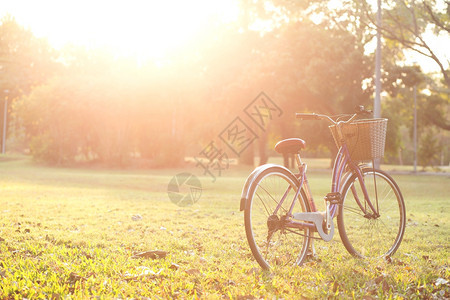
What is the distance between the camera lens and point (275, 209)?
4121 millimetres

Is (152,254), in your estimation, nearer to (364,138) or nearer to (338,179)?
(338,179)

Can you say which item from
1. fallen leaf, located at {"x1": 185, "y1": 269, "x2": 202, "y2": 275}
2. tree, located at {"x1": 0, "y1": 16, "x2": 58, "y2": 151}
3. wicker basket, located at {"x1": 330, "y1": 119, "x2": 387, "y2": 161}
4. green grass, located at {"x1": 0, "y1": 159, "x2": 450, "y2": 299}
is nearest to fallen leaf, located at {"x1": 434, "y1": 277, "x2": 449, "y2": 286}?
green grass, located at {"x1": 0, "y1": 159, "x2": 450, "y2": 299}

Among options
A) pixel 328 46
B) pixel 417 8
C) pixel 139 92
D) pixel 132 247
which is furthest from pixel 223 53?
pixel 132 247

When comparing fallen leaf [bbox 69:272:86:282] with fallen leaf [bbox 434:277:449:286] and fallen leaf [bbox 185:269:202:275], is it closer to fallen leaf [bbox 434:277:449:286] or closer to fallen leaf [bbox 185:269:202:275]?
fallen leaf [bbox 185:269:202:275]

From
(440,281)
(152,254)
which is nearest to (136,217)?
(152,254)

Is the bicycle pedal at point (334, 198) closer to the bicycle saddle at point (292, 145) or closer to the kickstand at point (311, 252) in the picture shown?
the kickstand at point (311, 252)

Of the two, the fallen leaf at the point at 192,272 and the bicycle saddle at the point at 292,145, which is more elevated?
the bicycle saddle at the point at 292,145

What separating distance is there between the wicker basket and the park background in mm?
1051

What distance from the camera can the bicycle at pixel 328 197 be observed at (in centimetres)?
410

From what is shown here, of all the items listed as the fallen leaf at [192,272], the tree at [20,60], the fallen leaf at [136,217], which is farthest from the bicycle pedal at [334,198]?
the tree at [20,60]

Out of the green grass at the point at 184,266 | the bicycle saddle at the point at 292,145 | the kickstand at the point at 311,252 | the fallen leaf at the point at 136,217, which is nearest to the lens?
the green grass at the point at 184,266

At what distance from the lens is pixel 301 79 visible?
95.9ft

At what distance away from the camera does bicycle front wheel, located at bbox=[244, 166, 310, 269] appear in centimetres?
388

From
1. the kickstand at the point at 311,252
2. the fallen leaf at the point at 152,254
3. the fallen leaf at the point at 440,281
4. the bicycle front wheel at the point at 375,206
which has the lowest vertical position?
the fallen leaf at the point at 152,254
